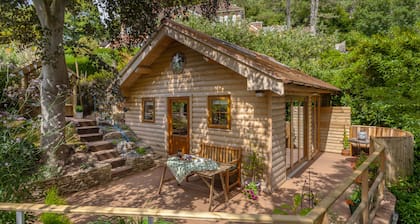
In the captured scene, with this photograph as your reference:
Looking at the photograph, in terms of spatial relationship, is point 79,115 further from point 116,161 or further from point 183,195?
point 183,195

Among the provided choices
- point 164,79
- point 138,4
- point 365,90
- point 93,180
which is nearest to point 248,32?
point 365,90

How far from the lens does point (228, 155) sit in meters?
6.23

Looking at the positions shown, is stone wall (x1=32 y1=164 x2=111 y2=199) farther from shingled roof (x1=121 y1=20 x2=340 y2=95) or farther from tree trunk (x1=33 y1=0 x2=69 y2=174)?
shingled roof (x1=121 y1=20 x2=340 y2=95)

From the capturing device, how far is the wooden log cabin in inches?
225

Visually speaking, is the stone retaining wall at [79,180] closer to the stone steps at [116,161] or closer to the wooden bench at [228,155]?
the stone steps at [116,161]

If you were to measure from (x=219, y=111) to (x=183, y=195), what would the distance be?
8.37 feet

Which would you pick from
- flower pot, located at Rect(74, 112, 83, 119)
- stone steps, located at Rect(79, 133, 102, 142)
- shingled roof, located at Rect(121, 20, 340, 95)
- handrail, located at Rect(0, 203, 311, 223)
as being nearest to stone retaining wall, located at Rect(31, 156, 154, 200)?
stone steps, located at Rect(79, 133, 102, 142)

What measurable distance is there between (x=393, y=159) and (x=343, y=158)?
3412 millimetres

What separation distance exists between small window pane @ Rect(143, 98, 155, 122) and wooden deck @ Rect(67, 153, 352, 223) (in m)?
2.47

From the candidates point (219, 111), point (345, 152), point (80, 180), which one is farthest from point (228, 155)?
point (345, 152)

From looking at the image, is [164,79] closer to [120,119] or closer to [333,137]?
[120,119]

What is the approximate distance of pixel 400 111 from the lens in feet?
27.8

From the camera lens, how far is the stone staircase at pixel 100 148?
7122mm

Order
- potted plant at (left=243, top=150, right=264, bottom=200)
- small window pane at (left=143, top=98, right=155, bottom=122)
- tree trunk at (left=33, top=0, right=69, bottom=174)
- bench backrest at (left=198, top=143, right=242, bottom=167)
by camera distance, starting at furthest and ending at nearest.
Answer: small window pane at (left=143, top=98, right=155, bottom=122) → bench backrest at (left=198, top=143, right=242, bottom=167) → potted plant at (left=243, top=150, right=264, bottom=200) → tree trunk at (left=33, top=0, right=69, bottom=174)
